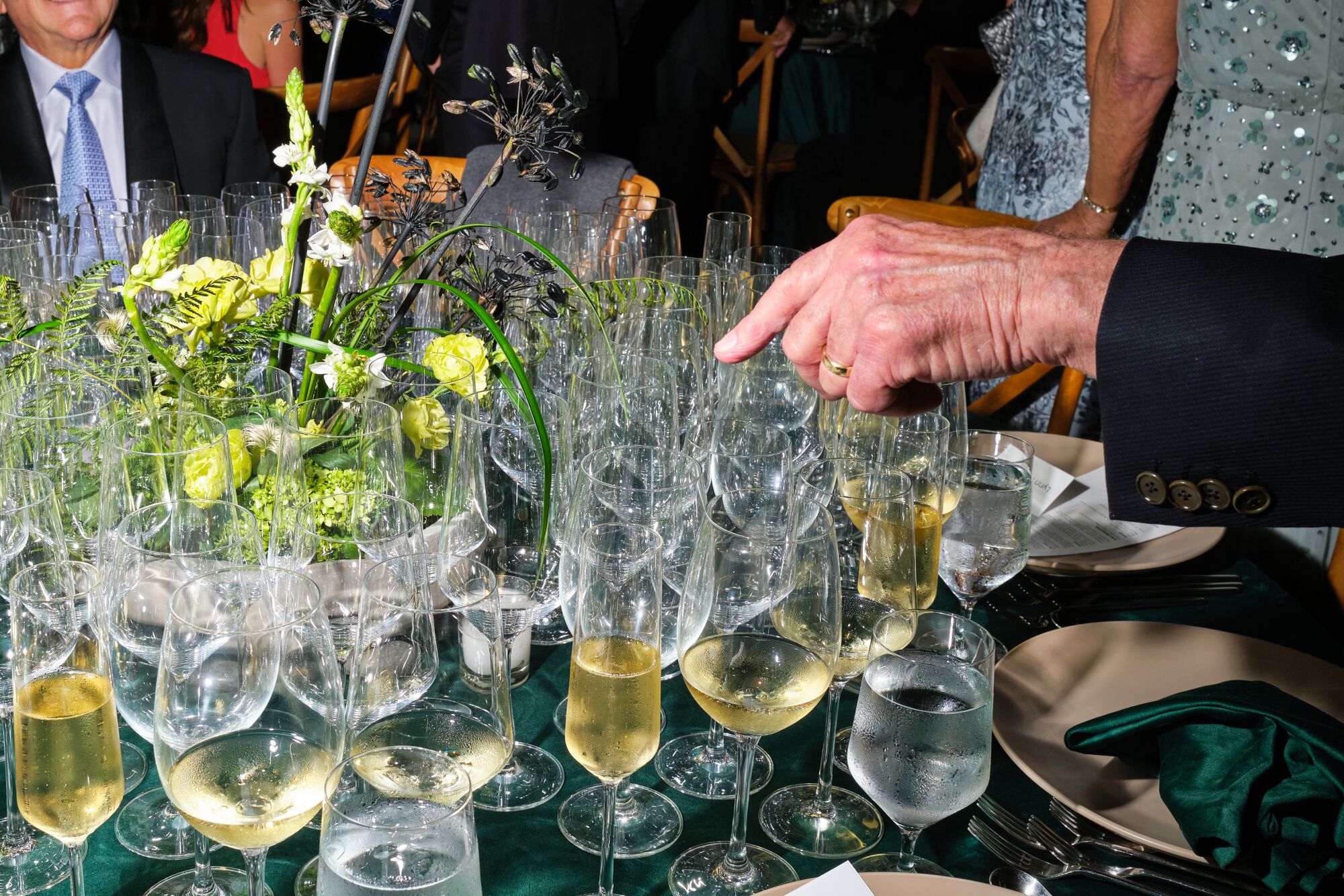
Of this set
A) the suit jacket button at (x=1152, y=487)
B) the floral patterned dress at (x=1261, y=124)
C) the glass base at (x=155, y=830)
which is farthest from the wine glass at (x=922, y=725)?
the floral patterned dress at (x=1261, y=124)

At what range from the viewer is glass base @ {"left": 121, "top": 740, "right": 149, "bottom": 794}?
96cm

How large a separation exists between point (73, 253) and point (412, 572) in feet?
3.75

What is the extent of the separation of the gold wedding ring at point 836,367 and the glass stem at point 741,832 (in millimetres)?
393

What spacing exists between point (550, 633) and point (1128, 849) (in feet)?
1.88

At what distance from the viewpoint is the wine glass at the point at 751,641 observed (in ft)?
2.97

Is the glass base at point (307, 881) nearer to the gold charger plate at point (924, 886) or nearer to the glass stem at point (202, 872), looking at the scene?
the glass stem at point (202, 872)

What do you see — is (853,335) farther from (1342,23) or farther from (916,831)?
(1342,23)

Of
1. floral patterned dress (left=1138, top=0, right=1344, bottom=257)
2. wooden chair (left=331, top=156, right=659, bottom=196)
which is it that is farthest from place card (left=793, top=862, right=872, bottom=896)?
wooden chair (left=331, top=156, right=659, bottom=196)

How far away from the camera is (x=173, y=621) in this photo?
0.72 metres

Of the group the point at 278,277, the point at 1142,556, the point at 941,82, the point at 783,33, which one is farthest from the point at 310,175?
the point at 783,33

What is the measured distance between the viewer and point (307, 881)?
2.84 feet

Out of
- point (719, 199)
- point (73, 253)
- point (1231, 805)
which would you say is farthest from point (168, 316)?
point (719, 199)

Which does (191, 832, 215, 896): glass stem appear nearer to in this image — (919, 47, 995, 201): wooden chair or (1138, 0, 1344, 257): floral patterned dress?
(1138, 0, 1344, 257): floral patterned dress

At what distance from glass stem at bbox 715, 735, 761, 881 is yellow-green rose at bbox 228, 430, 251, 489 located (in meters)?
0.49
